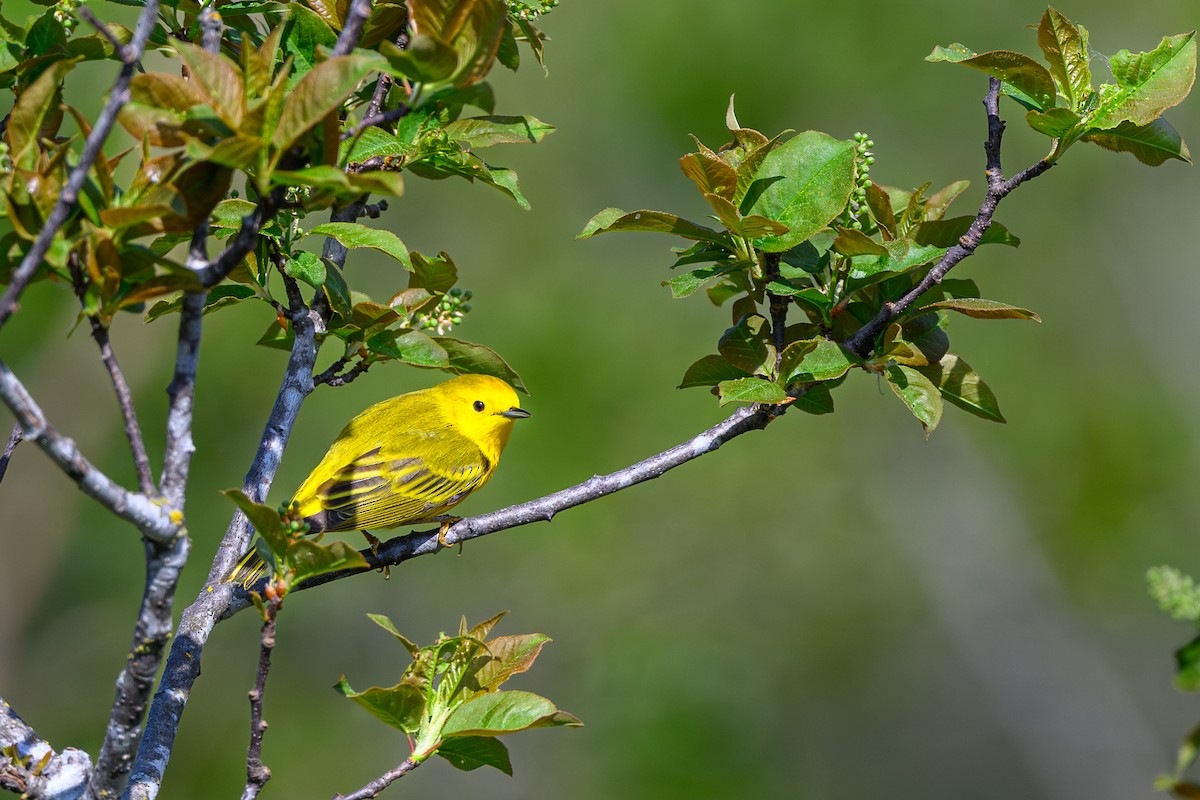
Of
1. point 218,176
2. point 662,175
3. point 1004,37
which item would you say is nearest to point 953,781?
point 662,175

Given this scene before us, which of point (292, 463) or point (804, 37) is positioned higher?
point (804, 37)

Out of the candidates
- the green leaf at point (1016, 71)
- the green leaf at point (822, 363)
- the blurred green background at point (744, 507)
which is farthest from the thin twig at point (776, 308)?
the blurred green background at point (744, 507)

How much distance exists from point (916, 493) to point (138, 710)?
9915 mm

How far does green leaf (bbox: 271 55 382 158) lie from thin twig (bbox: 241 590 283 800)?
896 mm

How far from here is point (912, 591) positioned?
11.8 meters

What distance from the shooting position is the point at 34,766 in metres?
2.39

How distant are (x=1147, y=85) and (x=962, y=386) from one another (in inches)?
34.4

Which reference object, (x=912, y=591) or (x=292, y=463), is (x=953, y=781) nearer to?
(x=912, y=591)

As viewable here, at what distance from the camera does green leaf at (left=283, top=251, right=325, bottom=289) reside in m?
2.79

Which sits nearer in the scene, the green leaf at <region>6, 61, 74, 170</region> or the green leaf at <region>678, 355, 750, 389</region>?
the green leaf at <region>6, 61, 74, 170</region>

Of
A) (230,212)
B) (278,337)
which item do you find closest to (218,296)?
(278,337)

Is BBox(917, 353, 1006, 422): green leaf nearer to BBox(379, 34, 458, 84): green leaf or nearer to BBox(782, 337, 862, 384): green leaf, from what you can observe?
BBox(782, 337, 862, 384): green leaf

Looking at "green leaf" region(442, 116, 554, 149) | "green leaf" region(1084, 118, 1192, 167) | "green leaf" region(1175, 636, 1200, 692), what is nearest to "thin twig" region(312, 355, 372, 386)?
"green leaf" region(442, 116, 554, 149)

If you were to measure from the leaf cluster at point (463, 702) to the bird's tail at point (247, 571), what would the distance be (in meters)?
0.58
